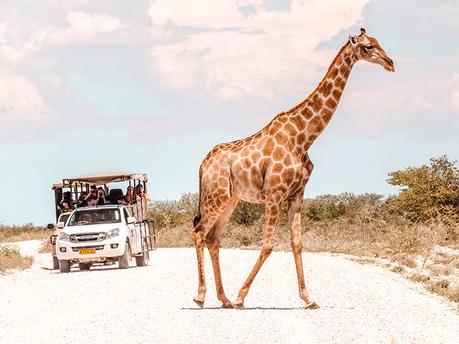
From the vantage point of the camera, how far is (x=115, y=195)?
29828mm

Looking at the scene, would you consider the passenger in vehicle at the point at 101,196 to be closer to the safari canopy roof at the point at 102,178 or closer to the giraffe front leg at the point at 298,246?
the safari canopy roof at the point at 102,178

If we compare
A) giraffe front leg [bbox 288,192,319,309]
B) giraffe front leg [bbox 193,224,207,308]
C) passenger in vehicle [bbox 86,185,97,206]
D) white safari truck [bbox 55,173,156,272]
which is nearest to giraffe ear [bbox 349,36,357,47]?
giraffe front leg [bbox 288,192,319,309]

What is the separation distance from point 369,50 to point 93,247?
13.2 meters

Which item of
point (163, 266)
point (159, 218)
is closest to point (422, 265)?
point (163, 266)

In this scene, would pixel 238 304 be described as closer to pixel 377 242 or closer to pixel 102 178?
pixel 102 178

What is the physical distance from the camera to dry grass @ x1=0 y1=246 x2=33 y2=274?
28328 mm

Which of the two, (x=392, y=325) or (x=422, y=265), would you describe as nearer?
(x=392, y=325)

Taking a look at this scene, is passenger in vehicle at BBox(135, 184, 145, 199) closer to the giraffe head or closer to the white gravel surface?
the white gravel surface

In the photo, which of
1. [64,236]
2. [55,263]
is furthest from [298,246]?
[55,263]

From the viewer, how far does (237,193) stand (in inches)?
602

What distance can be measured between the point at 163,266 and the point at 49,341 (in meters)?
13.9

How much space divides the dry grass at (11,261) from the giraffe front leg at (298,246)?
13694mm

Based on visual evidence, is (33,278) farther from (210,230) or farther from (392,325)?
(392,325)

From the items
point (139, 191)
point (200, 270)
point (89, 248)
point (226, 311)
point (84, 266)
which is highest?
point (139, 191)
